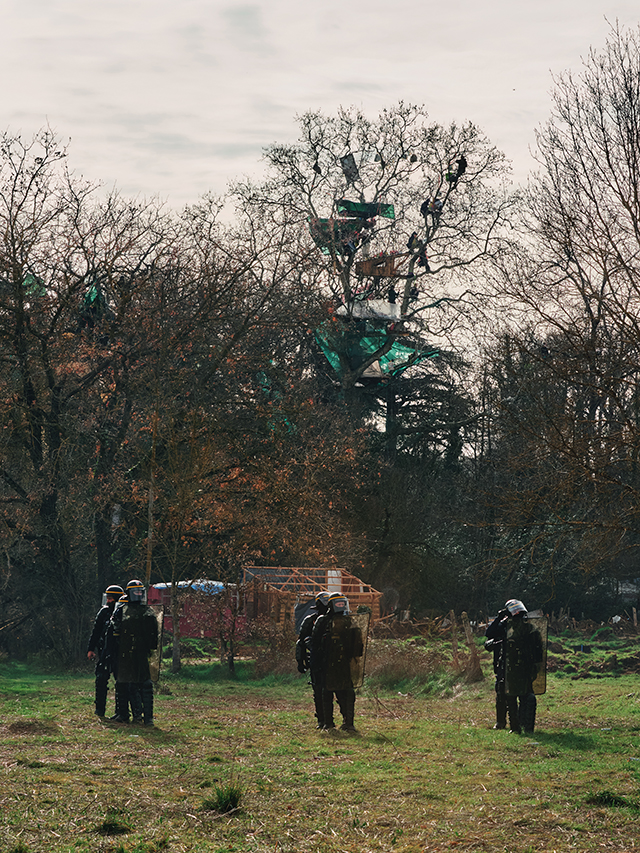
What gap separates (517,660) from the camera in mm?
13523

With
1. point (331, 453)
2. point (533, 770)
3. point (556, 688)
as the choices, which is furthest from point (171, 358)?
point (533, 770)

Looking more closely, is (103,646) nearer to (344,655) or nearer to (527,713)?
(344,655)

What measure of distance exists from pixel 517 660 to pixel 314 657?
2.67 metres

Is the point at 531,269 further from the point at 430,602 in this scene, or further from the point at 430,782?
the point at 430,602

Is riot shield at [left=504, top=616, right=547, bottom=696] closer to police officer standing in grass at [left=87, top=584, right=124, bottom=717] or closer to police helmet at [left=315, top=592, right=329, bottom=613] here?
police helmet at [left=315, top=592, right=329, bottom=613]

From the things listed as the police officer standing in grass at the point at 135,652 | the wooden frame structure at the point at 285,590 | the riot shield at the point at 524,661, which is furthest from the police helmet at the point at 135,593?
the wooden frame structure at the point at 285,590

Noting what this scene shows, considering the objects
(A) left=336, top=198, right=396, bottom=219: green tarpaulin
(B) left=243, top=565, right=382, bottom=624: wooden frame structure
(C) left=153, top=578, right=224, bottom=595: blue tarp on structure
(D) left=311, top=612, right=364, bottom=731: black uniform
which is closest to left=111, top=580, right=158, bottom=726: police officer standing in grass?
(D) left=311, top=612, right=364, bottom=731: black uniform

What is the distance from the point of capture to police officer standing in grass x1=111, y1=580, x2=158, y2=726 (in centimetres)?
1364

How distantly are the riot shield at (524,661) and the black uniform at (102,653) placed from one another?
5.35m

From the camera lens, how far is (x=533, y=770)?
10508 mm

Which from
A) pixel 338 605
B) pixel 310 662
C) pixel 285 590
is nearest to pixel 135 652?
pixel 310 662

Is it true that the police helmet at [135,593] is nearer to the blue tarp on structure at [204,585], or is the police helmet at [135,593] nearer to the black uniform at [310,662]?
the black uniform at [310,662]

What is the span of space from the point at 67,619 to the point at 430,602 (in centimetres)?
1415

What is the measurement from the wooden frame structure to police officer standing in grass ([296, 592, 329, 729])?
10.5 metres
